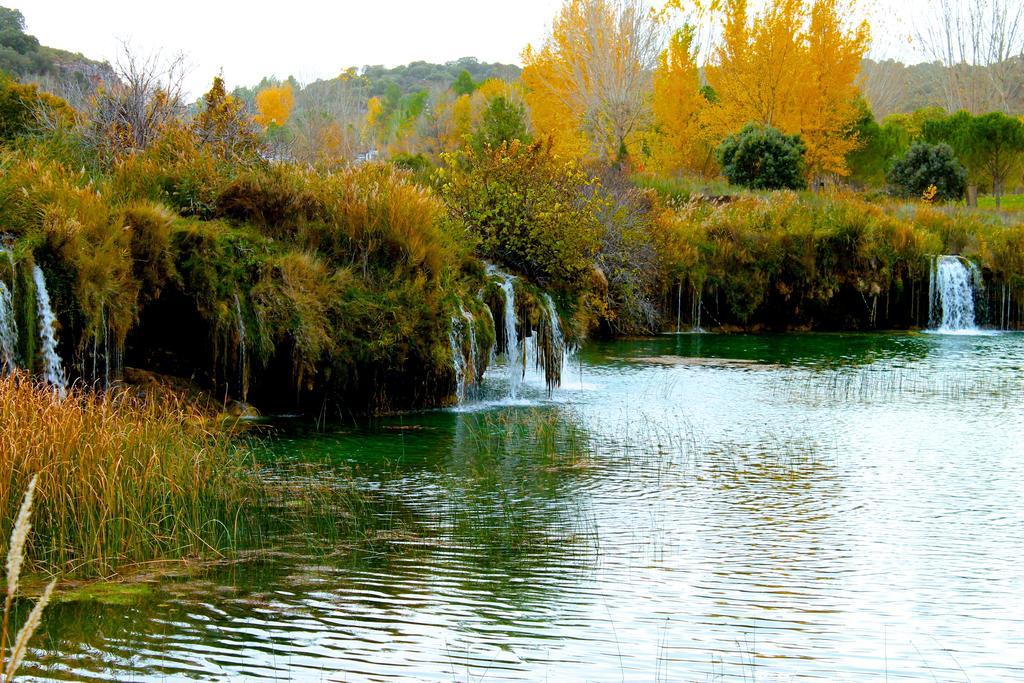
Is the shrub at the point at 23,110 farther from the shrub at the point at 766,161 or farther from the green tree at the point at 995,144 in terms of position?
the green tree at the point at 995,144

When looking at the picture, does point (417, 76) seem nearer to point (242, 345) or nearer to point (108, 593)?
point (242, 345)

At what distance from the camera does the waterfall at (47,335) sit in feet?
41.4

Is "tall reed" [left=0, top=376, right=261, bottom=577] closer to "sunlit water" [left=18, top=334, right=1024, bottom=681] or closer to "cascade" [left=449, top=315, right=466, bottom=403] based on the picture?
"sunlit water" [left=18, top=334, right=1024, bottom=681]

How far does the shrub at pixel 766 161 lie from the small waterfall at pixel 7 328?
112 ft

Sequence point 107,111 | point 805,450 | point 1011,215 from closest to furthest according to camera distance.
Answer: point 805,450, point 107,111, point 1011,215

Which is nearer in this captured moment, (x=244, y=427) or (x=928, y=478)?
(x=928, y=478)

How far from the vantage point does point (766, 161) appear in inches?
1677

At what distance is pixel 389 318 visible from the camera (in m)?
16.0

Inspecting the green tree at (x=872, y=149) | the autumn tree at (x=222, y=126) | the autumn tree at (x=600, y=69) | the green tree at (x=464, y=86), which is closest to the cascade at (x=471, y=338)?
the autumn tree at (x=222, y=126)

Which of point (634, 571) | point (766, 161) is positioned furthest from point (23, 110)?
point (766, 161)

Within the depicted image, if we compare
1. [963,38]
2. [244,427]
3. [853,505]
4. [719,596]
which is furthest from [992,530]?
[963,38]

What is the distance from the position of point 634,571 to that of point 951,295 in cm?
2627

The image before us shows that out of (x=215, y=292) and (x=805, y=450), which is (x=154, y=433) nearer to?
(x=215, y=292)

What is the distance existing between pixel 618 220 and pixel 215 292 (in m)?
11.4
